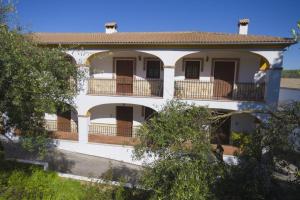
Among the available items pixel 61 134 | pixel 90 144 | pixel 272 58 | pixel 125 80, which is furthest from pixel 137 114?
pixel 272 58

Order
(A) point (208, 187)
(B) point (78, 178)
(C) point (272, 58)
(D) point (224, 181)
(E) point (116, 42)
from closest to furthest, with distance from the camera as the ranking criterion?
(A) point (208, 187) → (D) point (224, 181) → (B) point (78, 178) → (C) point (272, 58) → (E) point (116, 42)

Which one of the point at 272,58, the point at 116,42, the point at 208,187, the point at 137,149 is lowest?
the point at 208,187

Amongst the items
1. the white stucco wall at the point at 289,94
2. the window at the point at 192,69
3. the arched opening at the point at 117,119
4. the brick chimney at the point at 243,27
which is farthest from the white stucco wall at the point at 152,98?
the white stucco wall at the point at 289,94

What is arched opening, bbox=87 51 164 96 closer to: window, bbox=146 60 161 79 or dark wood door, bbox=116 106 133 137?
window, bbox=146 60 161 79

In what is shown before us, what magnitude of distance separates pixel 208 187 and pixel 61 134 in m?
11.6

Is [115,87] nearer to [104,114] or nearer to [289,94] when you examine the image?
[104,114]

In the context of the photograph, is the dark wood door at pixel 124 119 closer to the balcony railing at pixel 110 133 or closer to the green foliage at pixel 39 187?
the balcony railing at pixel 110 133

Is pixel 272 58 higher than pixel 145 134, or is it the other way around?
pixel 272 58

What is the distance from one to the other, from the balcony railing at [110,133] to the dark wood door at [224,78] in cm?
543

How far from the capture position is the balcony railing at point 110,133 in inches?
529

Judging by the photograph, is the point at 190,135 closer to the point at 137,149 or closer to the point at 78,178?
the point at 137,149

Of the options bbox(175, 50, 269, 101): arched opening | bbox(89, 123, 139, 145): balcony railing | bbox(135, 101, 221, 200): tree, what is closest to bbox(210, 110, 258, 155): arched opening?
bbox(175, 50, 269, 101): arched opening

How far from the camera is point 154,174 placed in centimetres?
477

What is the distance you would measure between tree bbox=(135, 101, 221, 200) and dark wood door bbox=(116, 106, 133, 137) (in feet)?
33.1
